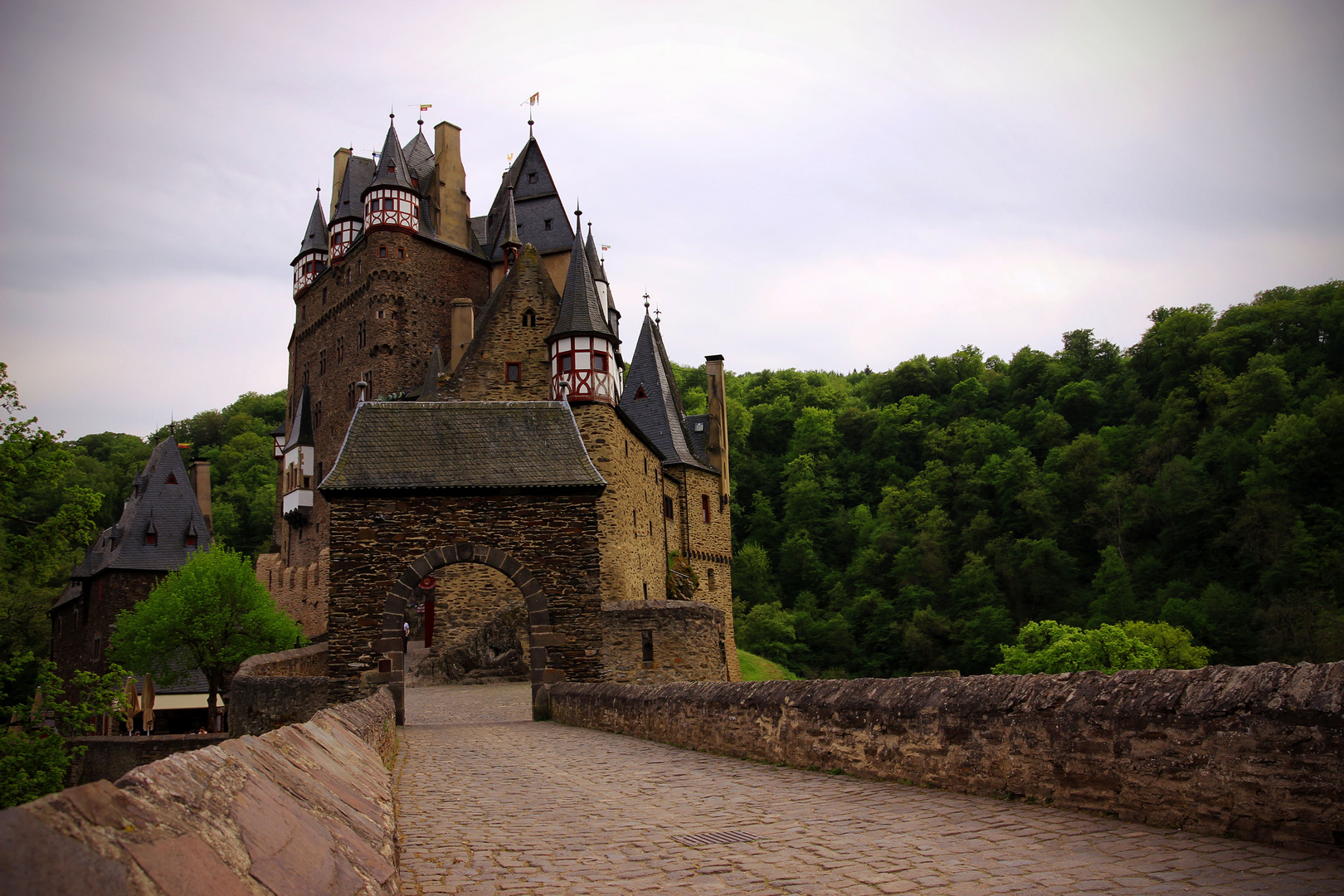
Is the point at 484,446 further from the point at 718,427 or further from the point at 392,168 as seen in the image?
the point at 392,168

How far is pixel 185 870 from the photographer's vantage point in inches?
79.5

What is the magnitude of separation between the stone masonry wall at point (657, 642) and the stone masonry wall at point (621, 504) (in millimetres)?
5661

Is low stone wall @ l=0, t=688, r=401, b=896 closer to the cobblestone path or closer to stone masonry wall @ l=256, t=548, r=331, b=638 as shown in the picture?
the cobblestone path

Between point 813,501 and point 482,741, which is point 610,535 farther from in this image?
point 813,501

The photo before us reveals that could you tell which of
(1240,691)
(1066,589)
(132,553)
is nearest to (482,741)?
(1240,691)

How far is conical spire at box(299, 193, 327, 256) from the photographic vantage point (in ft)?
171

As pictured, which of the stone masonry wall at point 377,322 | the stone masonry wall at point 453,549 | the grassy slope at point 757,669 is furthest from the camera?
the grassy slope at point 757,669

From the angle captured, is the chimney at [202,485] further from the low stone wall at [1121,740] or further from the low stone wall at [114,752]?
the low stone wall at [1121,740]

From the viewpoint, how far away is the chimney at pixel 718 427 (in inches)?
1705

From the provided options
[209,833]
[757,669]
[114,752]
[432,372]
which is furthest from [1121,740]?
[757,669]

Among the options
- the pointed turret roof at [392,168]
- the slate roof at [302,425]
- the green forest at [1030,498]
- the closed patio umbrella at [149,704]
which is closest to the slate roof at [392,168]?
the pointed turret roof at [392,168]

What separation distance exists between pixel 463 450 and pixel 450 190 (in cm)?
3150

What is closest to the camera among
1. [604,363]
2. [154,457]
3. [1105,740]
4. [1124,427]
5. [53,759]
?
[1105,740]

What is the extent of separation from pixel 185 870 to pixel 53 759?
893 inches
